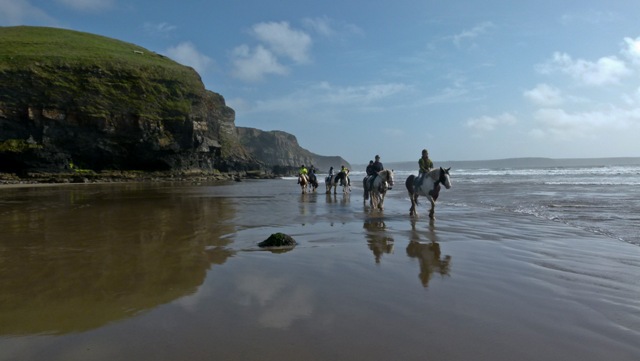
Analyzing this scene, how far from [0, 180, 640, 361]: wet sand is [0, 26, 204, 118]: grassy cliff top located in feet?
143

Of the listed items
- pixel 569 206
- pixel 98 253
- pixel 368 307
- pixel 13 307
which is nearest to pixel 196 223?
pixel 98 253

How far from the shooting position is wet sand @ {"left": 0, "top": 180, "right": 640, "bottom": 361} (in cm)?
327

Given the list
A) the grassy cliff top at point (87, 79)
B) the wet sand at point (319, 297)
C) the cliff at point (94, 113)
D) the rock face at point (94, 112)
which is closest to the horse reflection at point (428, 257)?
the wet sand at point (319, 297)

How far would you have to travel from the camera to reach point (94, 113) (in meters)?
44.9

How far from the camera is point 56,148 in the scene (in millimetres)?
42375

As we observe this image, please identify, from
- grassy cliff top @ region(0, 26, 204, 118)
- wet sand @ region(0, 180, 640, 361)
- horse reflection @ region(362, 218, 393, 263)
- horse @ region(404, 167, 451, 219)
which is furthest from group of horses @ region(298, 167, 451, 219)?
grassy cliff top @ region(0, 26, 204, 118)

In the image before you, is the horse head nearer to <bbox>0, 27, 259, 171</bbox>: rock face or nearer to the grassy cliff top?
<bbox>0, 27, 259, 171</bbox>: rock face

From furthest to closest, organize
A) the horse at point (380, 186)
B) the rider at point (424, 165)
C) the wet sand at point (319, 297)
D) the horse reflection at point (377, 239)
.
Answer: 1. the horse at point (380, 186)
2. the rider at point (424, 165)
3. the horse reflection at point (377, 239)
4. the wet sand at point (319, 297)

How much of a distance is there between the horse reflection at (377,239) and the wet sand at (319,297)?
0.08 metres

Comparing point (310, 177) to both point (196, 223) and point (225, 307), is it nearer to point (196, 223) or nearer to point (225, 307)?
point (196, 223)

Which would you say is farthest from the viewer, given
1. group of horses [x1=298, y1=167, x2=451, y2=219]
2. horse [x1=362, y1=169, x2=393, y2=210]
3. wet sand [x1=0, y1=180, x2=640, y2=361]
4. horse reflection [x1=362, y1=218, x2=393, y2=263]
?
horse [x1=362, y1=169, x2=393, y2=210]

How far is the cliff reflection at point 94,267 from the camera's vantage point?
4.04 m

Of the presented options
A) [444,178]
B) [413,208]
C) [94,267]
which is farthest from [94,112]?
[94,267]

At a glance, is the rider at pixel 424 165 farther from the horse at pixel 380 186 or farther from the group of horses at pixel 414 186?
the horse at pixel 380 186
